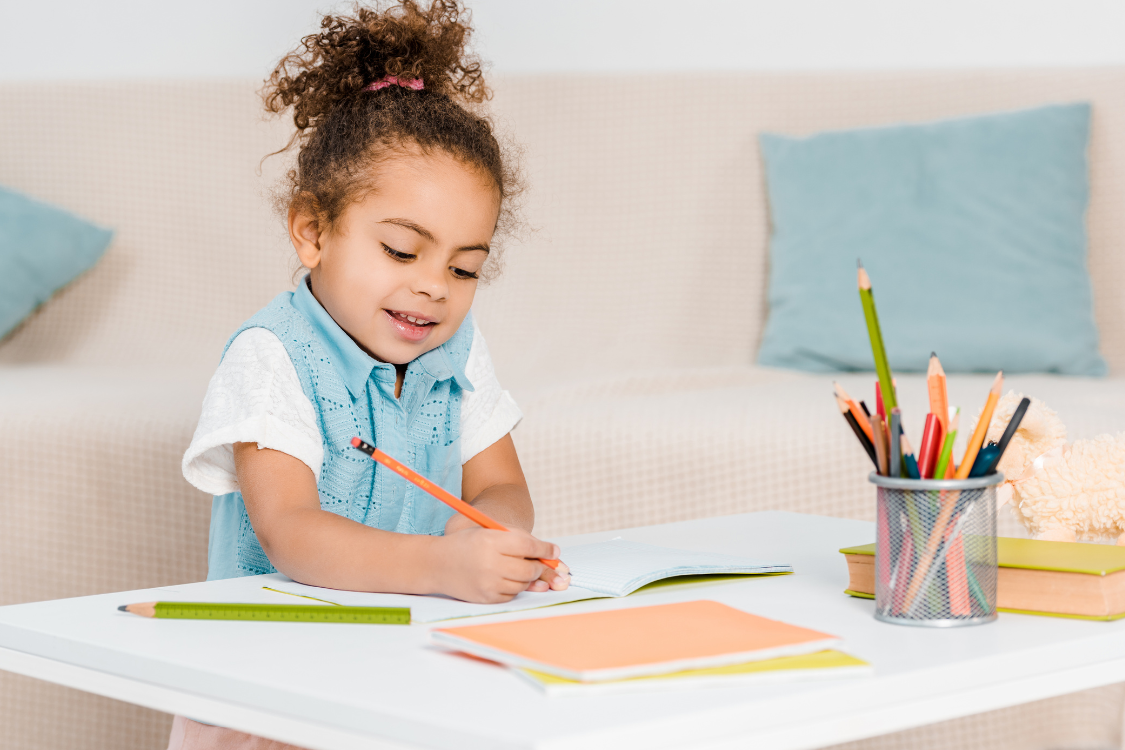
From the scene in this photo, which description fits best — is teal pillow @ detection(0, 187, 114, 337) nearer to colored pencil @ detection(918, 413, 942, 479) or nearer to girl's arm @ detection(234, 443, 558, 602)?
girl's arm @ detection(234, 443, 558, 602)

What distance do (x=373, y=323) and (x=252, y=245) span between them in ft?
4.41

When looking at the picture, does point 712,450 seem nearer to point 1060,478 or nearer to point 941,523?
point 1060,478

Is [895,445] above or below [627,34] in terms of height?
below

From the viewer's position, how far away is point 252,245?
223cm

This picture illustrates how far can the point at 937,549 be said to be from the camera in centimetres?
61

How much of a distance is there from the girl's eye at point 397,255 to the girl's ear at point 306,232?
9 centimetres

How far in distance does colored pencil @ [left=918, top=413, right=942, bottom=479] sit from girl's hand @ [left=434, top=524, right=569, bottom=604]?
219 mm

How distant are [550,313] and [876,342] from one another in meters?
1.53

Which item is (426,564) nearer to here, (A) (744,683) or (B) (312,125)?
(A) (744,683)

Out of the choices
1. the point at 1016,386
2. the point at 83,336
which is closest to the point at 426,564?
the point at 1016,386

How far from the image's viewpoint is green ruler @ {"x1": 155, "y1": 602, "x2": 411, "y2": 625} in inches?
25.2

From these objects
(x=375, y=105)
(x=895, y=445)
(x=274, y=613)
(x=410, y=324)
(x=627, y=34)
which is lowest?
(x=274, y=613)

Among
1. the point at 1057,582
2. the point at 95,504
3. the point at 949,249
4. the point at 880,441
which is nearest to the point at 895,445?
the point at 880,441

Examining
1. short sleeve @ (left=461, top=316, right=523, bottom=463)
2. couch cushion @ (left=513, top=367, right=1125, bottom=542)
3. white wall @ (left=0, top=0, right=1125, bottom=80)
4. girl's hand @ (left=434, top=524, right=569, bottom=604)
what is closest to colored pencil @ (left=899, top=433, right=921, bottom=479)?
girl's hand @ (left=434, top=524, right=569, bottom=604)
